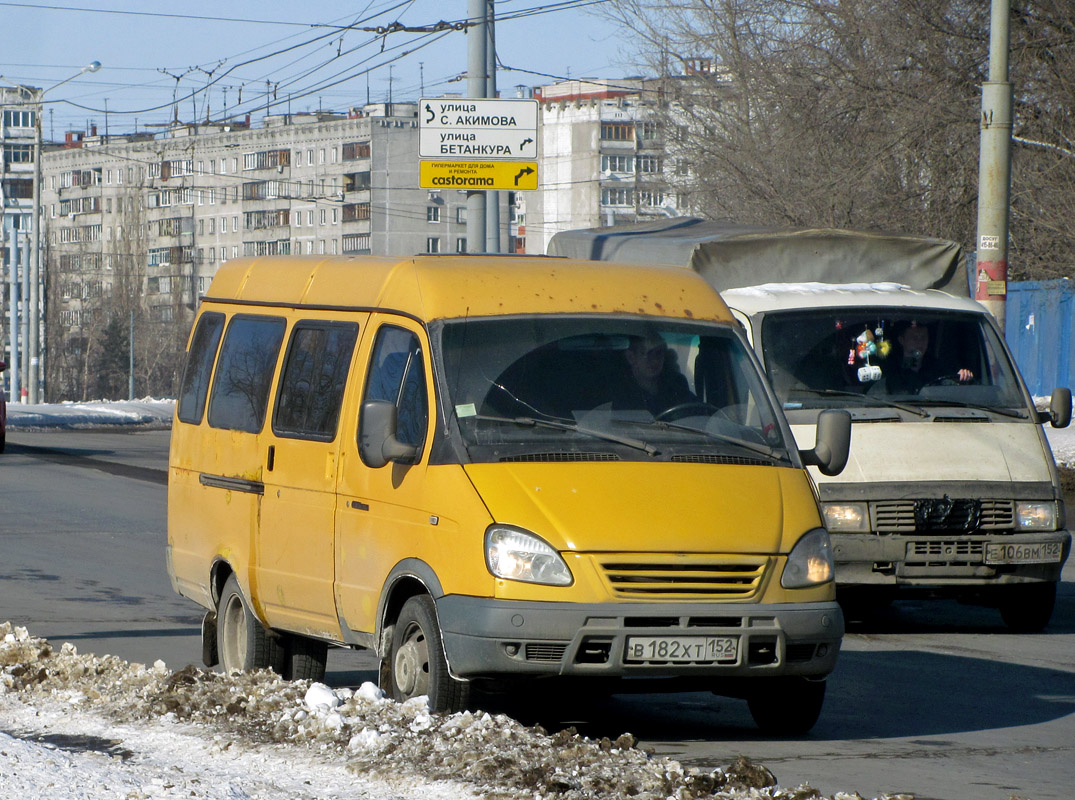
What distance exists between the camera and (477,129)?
1761 cm

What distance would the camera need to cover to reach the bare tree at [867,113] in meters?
22.8

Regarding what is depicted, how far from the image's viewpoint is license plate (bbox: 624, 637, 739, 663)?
6.13m

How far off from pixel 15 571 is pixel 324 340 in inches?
209

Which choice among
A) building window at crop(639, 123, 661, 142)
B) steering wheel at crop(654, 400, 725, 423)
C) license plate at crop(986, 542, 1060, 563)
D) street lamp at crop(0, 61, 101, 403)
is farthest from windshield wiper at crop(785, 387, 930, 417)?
street lamp at crop(0, 61, 101, 403)

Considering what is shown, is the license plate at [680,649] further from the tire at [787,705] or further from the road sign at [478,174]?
the road sign at [478,174]

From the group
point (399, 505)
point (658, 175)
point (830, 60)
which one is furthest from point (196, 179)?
point (399, 505)

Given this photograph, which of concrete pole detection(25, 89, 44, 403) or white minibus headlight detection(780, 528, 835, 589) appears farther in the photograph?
concrete pole detection(25, 89, 44, 403)

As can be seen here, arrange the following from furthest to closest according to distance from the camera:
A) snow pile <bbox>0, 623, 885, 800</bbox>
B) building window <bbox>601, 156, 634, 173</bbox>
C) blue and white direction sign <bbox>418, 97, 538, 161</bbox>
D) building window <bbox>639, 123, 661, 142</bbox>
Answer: building window <bbox>601, 156, 634, 173</bbox>
building window <bbox>639, 123, 661, 142</bbox>
blue and white direction sign <bbox>418, 97, 538, 161</bbox>
snow pile <bbox>0, 623, 885, 800</bbox>

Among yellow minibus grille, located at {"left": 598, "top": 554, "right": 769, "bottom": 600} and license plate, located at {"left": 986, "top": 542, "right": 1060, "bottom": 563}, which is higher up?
yellow minibus grille, located at {"left": 598, "top": 554, "right": 769, "bottom": 600}

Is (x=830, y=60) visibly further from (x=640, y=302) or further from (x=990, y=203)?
(x=640, y=302)

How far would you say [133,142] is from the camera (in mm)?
110312

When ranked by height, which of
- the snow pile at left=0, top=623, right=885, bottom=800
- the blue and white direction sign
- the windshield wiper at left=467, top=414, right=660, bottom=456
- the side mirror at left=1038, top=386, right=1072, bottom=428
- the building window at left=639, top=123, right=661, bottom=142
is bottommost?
the snow pile at left=0, top=623, right=885, bottom=800

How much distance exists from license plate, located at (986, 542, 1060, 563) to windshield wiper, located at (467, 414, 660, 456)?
3.72m

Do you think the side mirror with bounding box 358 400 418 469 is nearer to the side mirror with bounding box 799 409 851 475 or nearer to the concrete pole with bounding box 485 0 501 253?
the side mirror with bounding box 799 409 851 475
